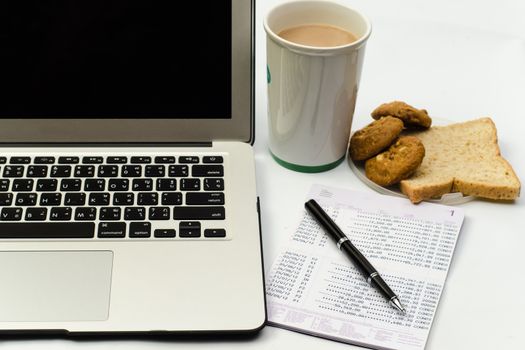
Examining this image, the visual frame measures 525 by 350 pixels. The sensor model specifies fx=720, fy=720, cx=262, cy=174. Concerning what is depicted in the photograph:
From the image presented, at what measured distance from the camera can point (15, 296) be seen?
24.9 inches

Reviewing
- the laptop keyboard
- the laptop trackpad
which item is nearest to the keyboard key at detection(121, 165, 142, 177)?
the laptop keyboard

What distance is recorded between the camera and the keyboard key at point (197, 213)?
0.70 m

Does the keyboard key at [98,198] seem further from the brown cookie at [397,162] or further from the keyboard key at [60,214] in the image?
the brown cookie at [397,162]

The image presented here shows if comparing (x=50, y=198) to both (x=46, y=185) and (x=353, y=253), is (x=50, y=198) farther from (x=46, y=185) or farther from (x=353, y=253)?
(x=353, y=253)

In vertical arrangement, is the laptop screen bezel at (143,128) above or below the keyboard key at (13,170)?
above

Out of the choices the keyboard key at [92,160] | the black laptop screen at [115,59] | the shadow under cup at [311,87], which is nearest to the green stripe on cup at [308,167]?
the shadow under cup at [311,87]

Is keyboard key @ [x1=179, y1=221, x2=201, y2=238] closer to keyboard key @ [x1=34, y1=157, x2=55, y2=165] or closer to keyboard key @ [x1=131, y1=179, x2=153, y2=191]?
keyboard key @ [x1=131, y1=179, x2=153, y2=191]

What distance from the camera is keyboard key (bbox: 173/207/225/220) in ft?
2.30

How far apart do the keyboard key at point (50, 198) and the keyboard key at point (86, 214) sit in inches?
1.0

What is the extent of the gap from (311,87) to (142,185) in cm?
20

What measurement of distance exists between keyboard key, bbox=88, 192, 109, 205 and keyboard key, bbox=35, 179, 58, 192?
0.13ft

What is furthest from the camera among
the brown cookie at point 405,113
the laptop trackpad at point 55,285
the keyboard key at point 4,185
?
the brown cookie at point 405,113

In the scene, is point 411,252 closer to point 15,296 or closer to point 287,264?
point 287,264

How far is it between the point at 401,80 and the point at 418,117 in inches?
6.2
